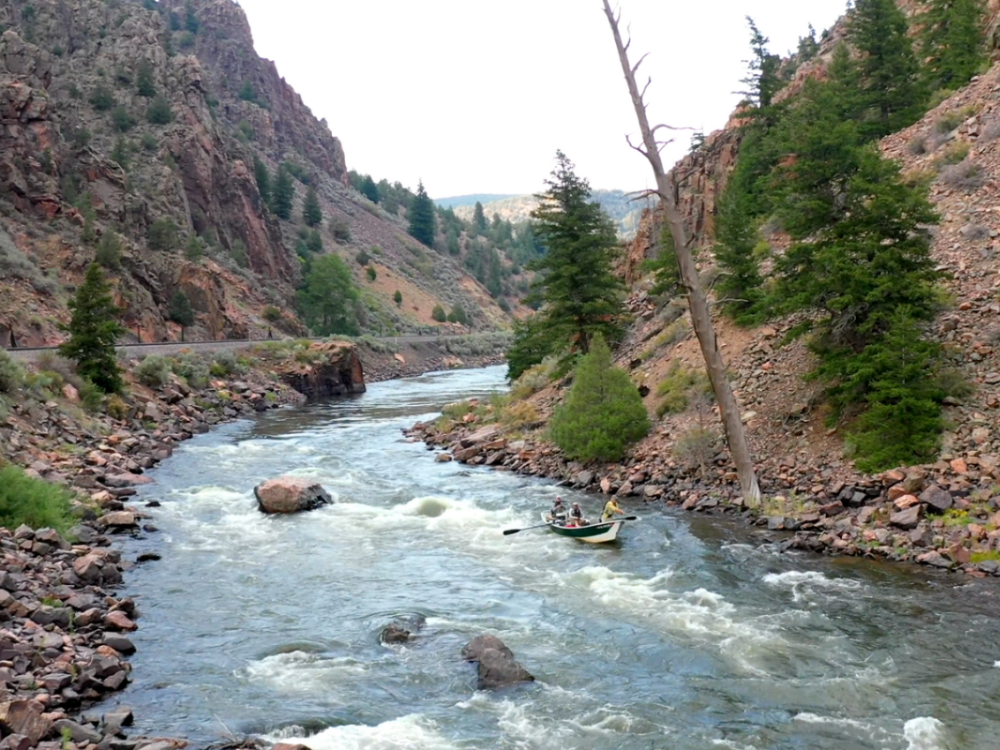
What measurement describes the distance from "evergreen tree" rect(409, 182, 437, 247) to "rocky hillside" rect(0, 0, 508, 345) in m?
7.08

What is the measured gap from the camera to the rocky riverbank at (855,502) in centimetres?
1383

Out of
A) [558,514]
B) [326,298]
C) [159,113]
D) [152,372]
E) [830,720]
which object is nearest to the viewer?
[830,720]

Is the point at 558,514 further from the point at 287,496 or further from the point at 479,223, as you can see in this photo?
the point at 479,223

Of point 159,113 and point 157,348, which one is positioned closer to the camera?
point 157,348

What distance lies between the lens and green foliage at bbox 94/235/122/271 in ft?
160

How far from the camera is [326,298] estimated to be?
75.1 metres

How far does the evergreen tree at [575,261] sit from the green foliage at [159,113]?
5674cm

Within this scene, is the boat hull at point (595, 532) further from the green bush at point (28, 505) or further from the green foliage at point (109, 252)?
the green foliage at point (109, 252)

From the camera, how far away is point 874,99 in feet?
102

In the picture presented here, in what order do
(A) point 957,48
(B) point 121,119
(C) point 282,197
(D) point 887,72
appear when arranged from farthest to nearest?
(C) point 282,197
(B) point 121,119
(D) point 887,72
(A) point 957,48

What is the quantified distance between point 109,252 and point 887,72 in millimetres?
42566

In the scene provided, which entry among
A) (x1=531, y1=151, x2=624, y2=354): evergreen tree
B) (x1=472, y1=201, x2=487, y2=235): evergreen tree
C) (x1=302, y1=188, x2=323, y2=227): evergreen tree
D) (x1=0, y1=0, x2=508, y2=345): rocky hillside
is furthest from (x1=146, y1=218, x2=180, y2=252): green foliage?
(x1=472, y1=201, x2=487, y2=235): evergreen tree

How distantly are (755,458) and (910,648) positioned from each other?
839cm

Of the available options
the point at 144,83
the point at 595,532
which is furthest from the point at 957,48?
the point at 144,83
